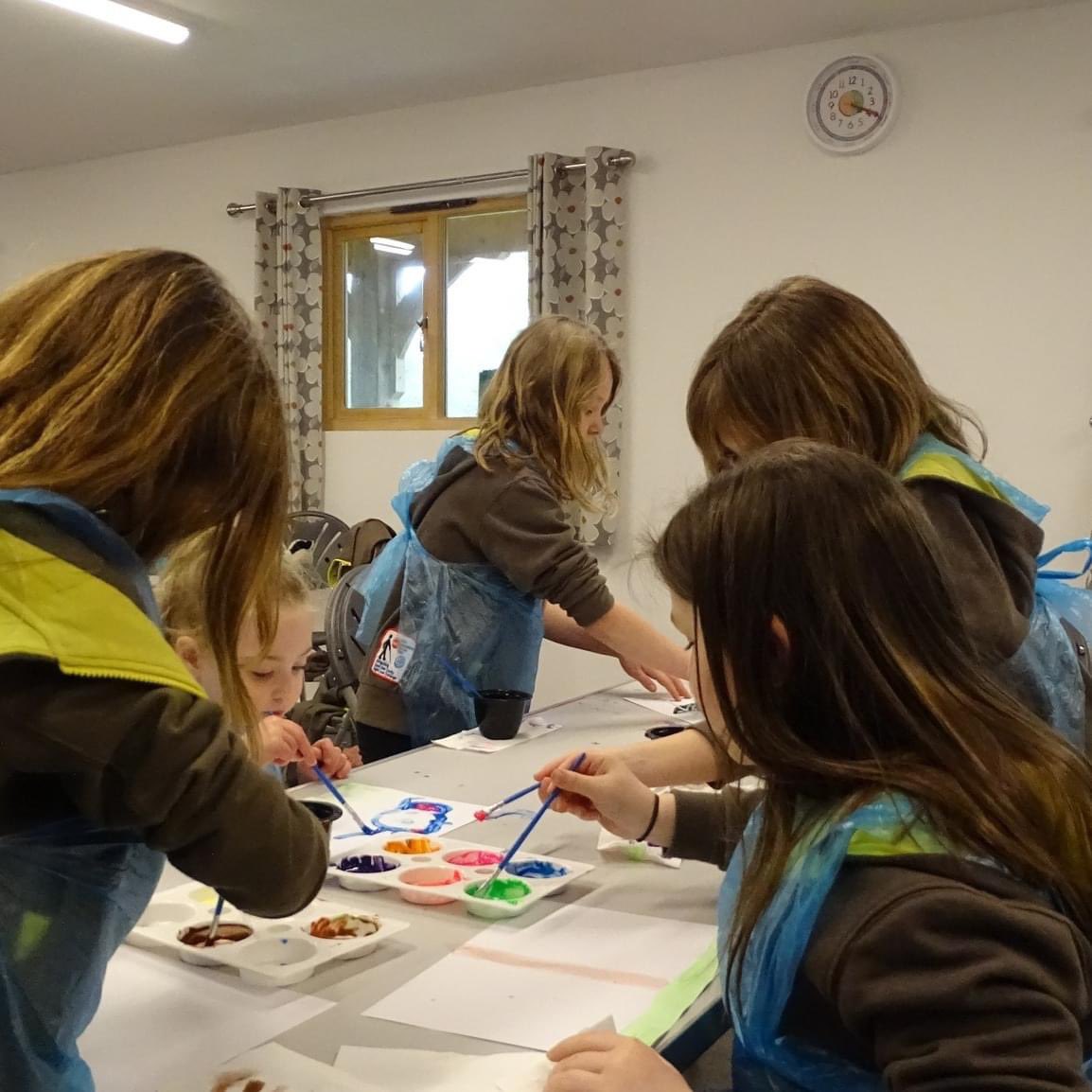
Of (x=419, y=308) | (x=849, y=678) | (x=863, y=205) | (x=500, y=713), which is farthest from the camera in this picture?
(x=419, y=308)

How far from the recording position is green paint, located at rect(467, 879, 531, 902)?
118 centimetres

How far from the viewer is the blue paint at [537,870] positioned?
1253 millimetres

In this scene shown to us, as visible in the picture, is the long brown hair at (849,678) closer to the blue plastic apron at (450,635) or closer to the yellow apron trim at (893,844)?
Answer: the yellow apron trim at (893,844)

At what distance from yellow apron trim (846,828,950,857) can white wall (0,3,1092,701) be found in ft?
9.84

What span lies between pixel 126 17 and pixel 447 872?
3.27 m

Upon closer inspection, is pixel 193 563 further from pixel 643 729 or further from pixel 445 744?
pixel 643 729

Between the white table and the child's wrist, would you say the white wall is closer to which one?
the white table

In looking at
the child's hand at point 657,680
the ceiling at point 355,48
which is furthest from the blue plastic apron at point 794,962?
the ceiling at point 355,48

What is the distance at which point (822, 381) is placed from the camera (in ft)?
4.34

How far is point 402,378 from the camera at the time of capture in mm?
4762

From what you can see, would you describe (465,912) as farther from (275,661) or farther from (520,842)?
(275,661)

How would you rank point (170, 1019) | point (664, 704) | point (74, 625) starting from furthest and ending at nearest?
point (664, 704) < point (170, 1019) < point (74, 625)

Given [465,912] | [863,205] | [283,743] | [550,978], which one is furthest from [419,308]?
[550,978]

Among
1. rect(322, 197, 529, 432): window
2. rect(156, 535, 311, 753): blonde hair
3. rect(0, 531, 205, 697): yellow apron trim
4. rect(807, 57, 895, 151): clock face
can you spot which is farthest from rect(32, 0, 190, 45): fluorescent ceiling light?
rect(0, 531, 205, 697): yellow apron trim
